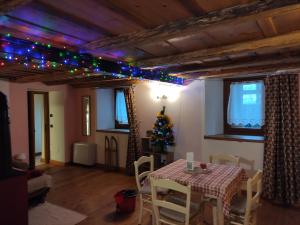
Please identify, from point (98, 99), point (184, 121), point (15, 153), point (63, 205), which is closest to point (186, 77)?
point (184, 121)

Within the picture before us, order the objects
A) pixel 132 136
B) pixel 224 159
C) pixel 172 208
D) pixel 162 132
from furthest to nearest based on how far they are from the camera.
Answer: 1. pixel 132 136
2. pixel 162 132
3. pixel 224 159
4. pixel 172 208

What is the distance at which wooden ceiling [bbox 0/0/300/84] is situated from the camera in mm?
1343

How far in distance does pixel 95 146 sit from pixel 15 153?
1.76 m

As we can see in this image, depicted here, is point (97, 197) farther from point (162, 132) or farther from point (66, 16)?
point (66, 16)

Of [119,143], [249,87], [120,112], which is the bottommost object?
[119,143]

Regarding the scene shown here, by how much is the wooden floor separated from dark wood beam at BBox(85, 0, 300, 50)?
234 cm

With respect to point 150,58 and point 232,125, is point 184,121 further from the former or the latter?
point 150,58

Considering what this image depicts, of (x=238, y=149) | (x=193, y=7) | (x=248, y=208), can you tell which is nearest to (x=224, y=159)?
(x=238, y=149)

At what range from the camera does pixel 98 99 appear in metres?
5.79

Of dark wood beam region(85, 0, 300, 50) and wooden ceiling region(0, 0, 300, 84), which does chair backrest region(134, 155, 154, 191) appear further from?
dark wood beam region(85, 0, 300, 50)

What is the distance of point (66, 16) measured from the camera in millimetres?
1508

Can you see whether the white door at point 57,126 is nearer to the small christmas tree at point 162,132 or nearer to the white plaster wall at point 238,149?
the small christmas tree at point 162,132

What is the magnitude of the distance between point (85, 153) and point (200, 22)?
488 centimetres

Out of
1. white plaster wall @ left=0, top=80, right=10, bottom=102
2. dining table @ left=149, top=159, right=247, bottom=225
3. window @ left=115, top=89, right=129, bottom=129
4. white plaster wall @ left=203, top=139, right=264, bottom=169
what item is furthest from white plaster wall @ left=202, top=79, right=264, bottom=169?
white plaster wall @ left=0, top=80, right=10, bottom=102
